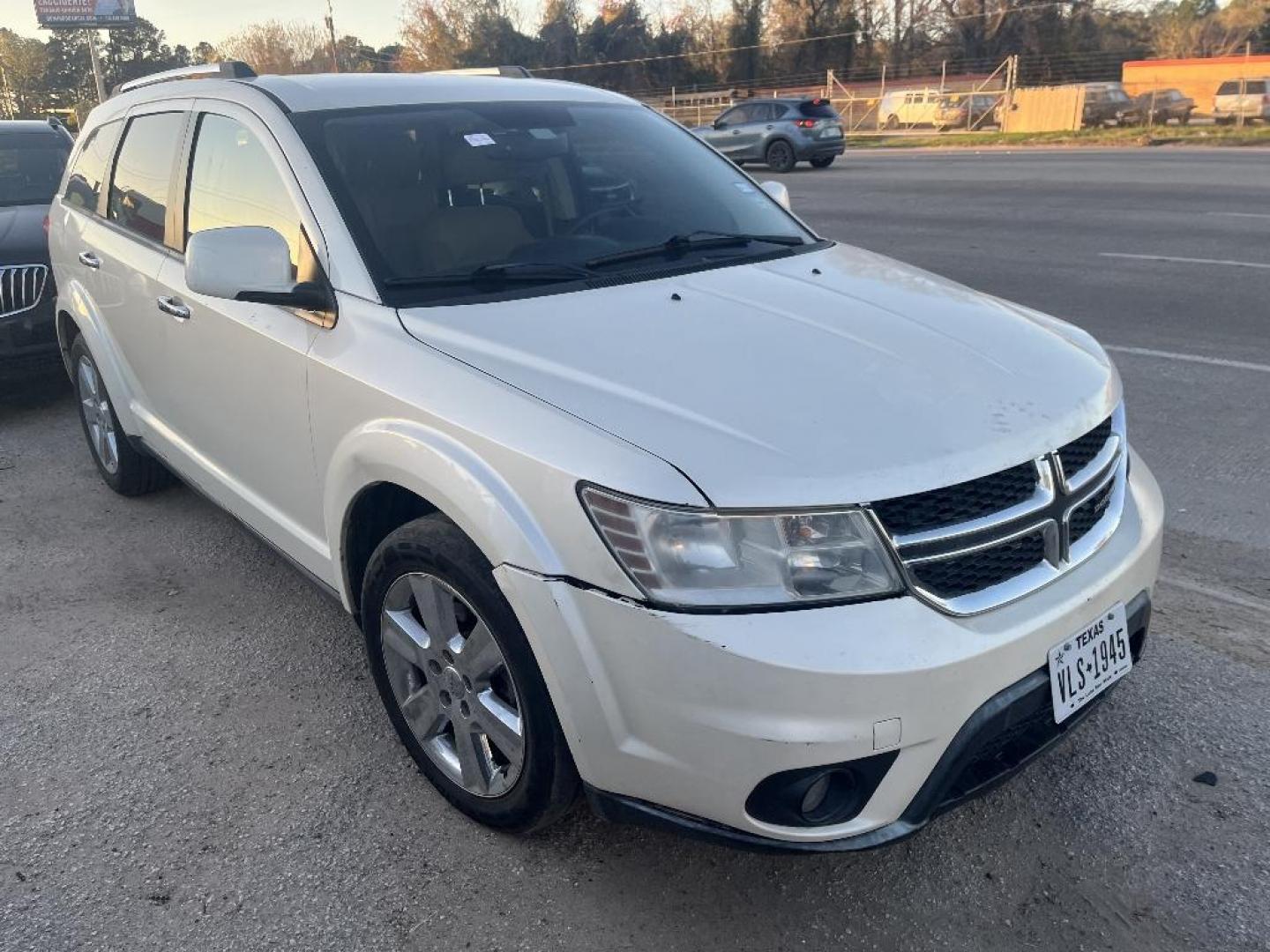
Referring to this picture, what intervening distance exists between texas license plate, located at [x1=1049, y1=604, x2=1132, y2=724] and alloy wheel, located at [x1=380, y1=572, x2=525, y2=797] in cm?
116

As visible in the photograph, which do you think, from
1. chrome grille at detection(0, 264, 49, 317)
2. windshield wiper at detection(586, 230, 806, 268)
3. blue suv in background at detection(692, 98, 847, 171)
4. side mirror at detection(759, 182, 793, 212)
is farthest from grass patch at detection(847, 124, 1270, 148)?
chrome grille at detection(0, 264, 49, 317)

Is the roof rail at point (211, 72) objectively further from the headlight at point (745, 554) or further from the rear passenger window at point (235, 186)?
the headlight at point (745, 554)

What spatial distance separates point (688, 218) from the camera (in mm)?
3473

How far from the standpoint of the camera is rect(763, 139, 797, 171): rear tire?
75.2ft

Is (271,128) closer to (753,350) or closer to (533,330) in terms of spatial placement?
(533,330)

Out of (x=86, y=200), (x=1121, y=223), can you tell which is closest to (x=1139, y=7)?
(x=1121, y=223)

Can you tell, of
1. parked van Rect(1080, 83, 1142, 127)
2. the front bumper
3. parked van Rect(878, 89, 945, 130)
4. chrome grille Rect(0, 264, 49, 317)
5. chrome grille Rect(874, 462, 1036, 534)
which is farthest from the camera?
parked van Rect(878, 89, 945, 130)

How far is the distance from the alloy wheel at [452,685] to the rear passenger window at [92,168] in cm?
306

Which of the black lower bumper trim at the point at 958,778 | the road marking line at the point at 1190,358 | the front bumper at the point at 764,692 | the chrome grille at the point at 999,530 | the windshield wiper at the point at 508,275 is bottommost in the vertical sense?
the road marking line at the point at 1190,358

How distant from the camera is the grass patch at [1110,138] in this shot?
25391mm

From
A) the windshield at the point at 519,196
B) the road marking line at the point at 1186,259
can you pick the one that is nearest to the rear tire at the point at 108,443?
the windshield at the point at 519,196

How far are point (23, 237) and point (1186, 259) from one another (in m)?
9.21

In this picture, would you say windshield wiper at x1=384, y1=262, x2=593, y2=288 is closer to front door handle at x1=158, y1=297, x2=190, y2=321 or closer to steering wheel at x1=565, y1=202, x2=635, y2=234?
steering wheel at x1=565, y1=202, x2=635, y2=234

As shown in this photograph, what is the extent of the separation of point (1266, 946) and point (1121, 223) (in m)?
11.2
